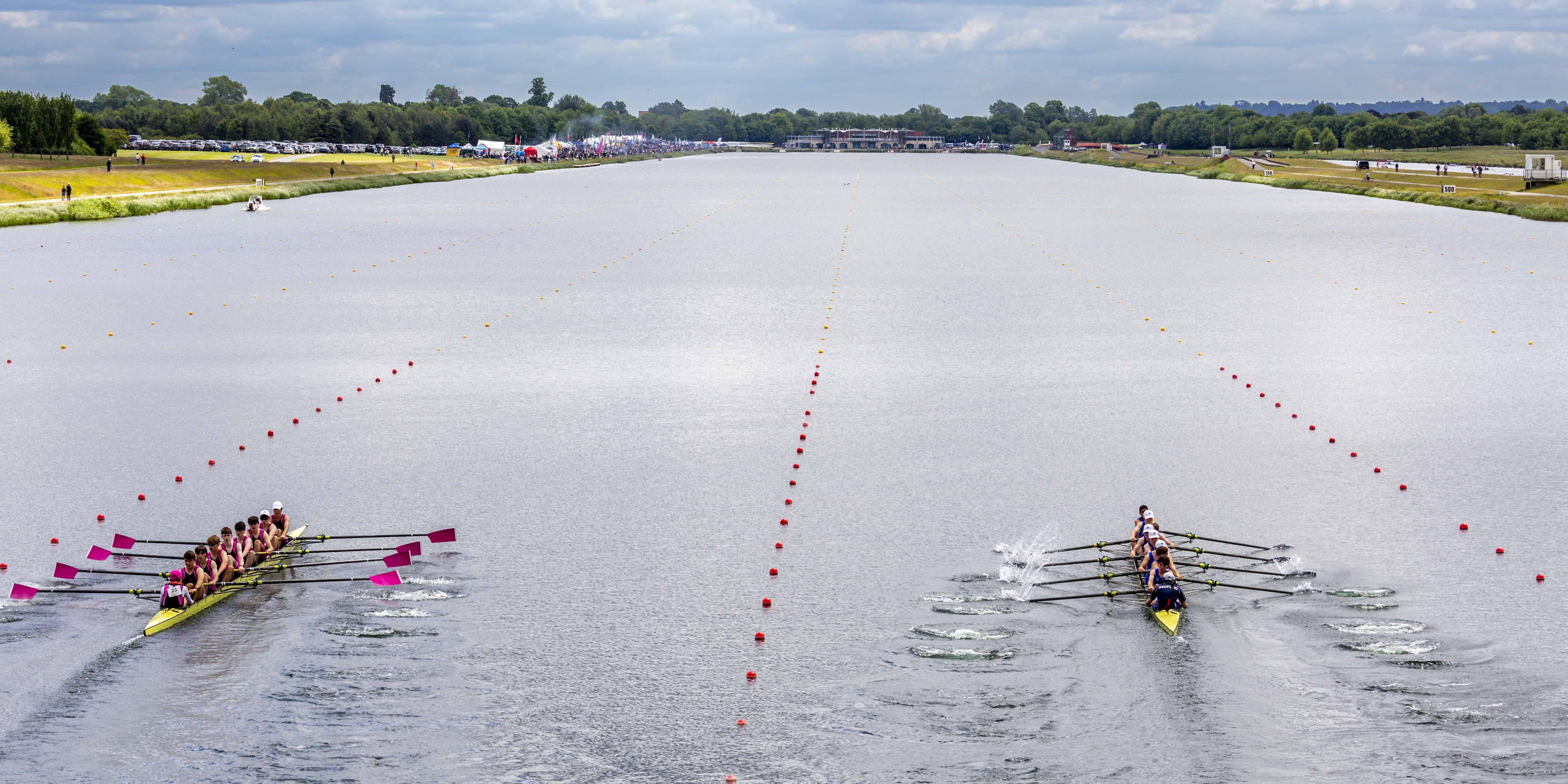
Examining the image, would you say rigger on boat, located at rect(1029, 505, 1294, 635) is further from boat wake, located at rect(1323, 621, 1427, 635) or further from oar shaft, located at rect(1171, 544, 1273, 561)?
boat wake, located at rect(1323, 621, 1427, 635)

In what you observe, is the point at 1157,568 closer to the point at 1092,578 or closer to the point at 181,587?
the point at 1092,578

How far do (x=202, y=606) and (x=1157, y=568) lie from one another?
12.2 meters

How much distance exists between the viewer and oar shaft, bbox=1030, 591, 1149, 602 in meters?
17.1

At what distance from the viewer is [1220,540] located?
61.0ft

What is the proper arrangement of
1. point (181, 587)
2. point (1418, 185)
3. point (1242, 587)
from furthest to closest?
point (1418, 185)
point (1242, 587)
point (181, 587)

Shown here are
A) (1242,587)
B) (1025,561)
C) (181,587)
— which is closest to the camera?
(181,587)

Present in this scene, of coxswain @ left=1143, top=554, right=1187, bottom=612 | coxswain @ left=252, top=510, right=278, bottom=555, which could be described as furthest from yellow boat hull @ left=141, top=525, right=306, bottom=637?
coxswain @ left=1143, top=554, right=1187, bottom=612

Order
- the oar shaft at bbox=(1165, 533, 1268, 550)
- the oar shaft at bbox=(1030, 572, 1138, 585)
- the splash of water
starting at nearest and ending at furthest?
the splash of water, the oar shaft at bbox=(1030, 572, 1138, 585), the oar shaft at bbox=(1165, 533, 1268, 550)

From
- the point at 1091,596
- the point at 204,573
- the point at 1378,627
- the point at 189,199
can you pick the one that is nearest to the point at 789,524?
the point at 1091,596

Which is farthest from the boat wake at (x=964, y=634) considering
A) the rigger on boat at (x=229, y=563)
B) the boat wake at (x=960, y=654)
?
the rigger on boat at (x=229, y=563)

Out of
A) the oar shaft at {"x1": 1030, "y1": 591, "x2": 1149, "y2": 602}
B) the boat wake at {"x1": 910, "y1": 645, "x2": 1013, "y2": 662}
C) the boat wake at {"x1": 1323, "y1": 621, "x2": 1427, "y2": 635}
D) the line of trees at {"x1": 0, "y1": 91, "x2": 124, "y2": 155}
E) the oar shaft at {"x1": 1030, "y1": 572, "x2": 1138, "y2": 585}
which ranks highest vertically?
the line of trees at {"x1": 0, "y1": 91, "x2": 124, "y2": 155}

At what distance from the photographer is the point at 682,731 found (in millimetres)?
13828

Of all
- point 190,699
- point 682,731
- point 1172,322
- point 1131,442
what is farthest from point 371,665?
point 1172,322

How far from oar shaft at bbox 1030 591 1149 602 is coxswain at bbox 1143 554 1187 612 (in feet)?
0.88
